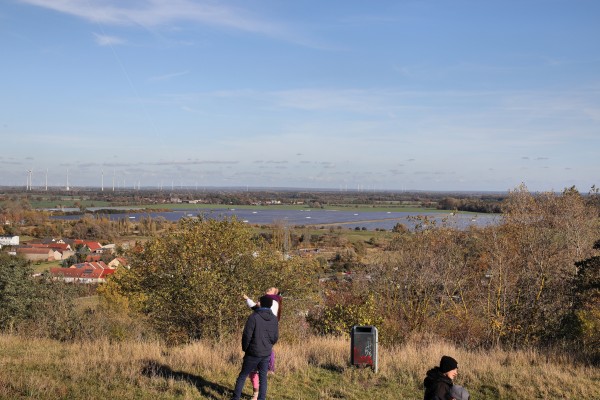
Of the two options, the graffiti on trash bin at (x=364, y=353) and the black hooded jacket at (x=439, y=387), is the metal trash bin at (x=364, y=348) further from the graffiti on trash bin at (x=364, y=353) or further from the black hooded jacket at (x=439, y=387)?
the black hooded jacket at (x=439, y=387)

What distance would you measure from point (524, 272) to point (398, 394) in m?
13.0

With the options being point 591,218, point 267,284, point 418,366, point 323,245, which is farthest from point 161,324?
point 323,245

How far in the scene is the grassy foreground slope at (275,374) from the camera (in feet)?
24.6

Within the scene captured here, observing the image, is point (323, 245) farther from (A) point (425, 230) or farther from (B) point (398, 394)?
(B) point (398, 394)

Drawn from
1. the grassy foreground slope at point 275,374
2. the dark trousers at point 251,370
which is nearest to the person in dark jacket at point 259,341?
the dark trousers at point 251,370

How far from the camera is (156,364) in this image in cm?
877

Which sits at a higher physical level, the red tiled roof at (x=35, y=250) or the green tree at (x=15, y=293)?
the green tree at (x=15, y=293)

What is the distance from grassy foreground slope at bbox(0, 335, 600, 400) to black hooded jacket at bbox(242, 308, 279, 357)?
123 cm

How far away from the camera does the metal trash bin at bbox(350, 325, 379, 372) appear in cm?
877

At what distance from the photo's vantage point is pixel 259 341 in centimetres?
661

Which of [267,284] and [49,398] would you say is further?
[267,284]

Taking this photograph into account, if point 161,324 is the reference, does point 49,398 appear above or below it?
above

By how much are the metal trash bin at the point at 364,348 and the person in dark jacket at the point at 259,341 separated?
2468 millimetres

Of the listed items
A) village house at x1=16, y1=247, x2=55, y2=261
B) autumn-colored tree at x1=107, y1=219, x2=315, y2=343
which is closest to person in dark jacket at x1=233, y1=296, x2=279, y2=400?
autumn-colored tree at x1=107, y1=219, x2=315, y2=343
